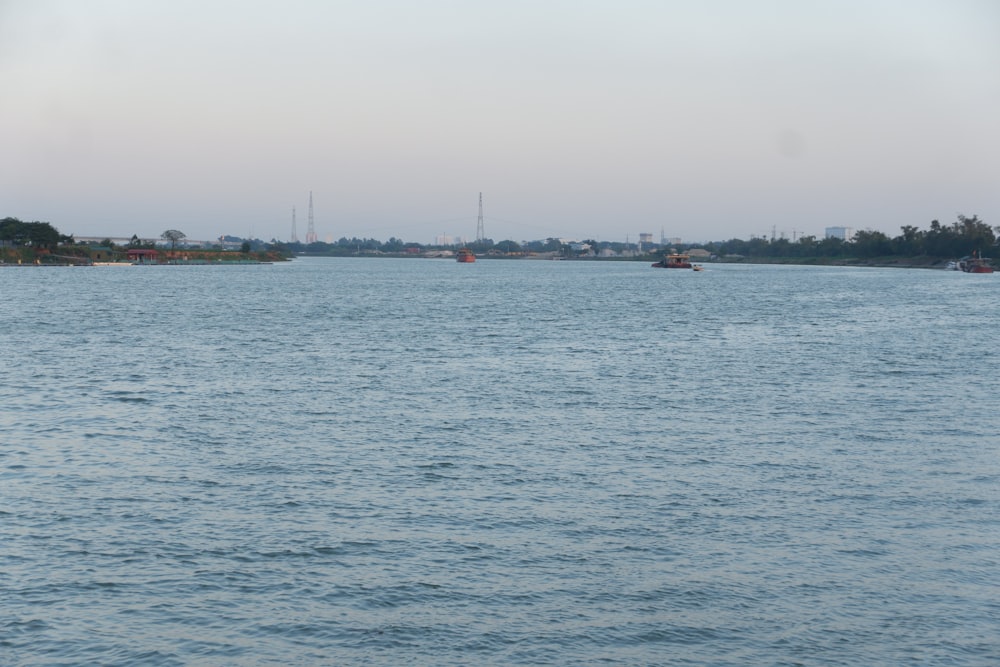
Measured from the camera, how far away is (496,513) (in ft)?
78.0

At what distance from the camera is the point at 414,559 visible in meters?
20.4

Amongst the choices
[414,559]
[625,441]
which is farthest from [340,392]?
[414,559]

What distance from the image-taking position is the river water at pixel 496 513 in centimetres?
→ 1697

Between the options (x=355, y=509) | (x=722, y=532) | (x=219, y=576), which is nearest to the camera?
(x=219, y=576)

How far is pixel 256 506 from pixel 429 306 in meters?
83.1

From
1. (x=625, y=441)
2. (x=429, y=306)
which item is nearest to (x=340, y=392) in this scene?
(x=625, y=441)

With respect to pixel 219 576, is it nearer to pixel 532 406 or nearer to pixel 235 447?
pixel 235 447

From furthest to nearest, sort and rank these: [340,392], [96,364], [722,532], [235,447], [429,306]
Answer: [429,306] → [96,364] → [340,392] → [235,447] → [722,532]

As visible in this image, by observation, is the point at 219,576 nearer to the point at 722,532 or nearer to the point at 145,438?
the point at 722,532

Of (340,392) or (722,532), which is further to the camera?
(340,392)

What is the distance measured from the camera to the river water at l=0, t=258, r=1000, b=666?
16969mm

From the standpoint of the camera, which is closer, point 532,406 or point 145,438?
point 145,438

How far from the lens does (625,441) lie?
32.3 metres

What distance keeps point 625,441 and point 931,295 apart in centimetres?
12375
